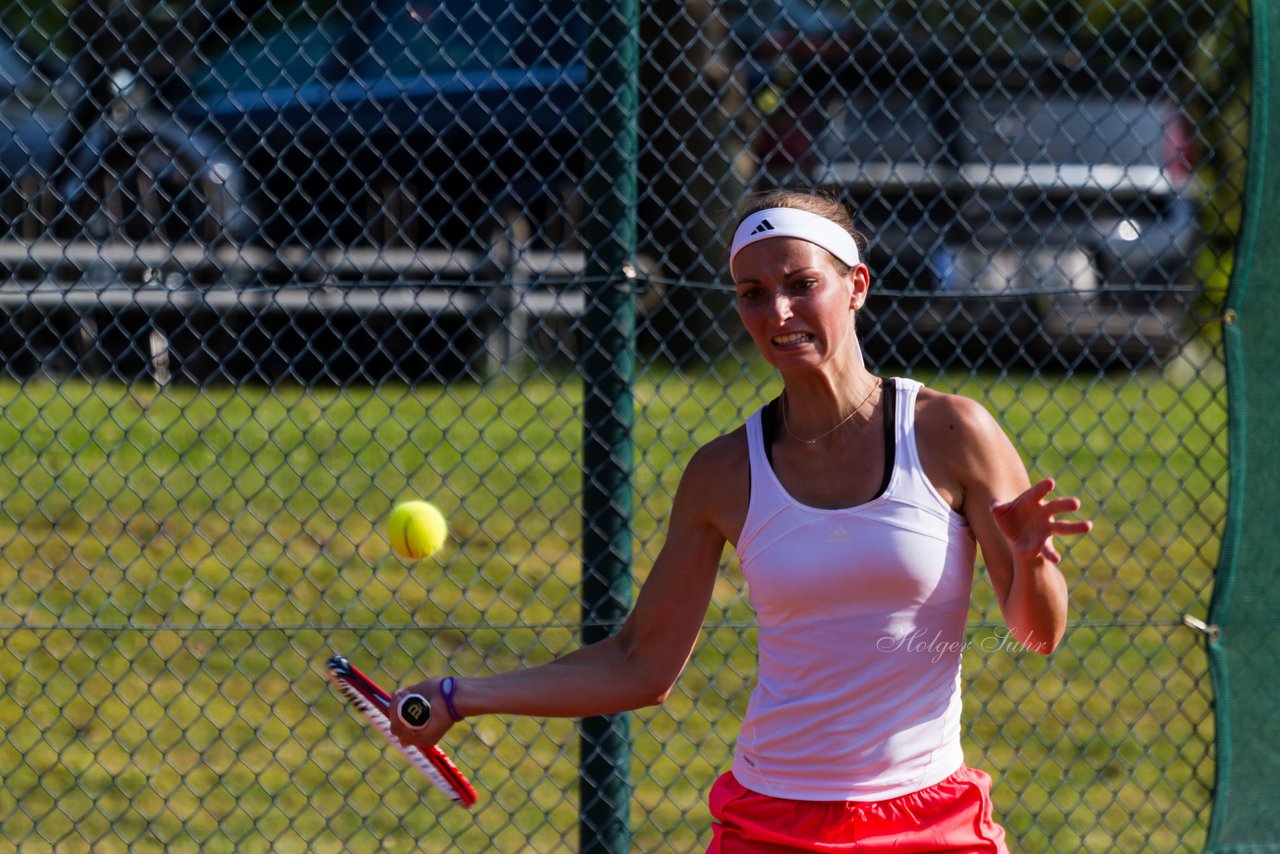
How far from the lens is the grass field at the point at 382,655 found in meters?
4.30

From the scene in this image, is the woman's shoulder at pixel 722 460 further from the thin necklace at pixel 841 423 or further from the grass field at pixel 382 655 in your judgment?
the grass field at pixel 382 655

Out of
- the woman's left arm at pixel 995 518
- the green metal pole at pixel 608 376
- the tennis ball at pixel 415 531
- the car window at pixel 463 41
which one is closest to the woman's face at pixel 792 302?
the woman's left arm at pixel 995 518

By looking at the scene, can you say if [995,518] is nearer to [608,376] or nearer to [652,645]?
[652,645]

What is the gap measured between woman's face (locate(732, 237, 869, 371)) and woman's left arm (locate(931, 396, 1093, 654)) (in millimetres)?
226

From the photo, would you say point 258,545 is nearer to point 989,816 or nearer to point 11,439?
point 11,439

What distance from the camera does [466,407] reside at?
4410 mm

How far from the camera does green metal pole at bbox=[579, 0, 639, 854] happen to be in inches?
141

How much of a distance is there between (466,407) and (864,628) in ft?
7.33

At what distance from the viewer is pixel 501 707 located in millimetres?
2555

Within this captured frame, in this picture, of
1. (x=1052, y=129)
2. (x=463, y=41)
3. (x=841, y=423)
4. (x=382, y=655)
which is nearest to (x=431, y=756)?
(x=841, y=423)

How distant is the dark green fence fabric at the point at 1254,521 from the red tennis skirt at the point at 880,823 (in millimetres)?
1670

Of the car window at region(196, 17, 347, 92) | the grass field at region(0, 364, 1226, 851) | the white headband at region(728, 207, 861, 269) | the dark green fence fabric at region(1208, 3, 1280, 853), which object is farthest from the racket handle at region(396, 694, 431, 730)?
the car window at region(196, 17, 347, 92)

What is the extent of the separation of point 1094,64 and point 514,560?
20.6ft

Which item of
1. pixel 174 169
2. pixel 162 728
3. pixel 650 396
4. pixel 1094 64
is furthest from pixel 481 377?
pixel 1094 64
